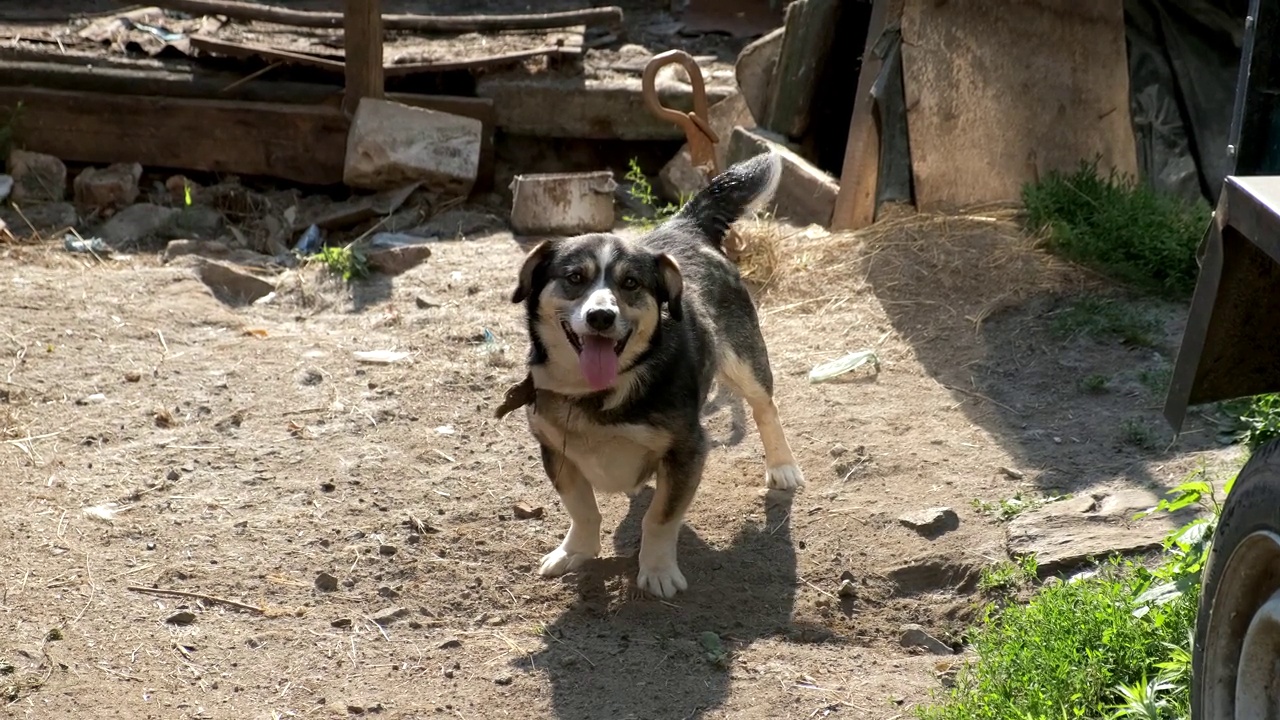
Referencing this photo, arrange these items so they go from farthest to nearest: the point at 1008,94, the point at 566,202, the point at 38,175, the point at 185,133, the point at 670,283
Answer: the point at 185,133 < the point at 38,175 < the point at 566,202 < the point at 1008,94 < the point at 670,283

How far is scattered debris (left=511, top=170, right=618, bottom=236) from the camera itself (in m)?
8.03

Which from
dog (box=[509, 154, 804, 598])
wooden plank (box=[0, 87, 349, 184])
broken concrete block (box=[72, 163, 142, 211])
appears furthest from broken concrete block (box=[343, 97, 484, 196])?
dog (box=[509, 154, 804, 598])

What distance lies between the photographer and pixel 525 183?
26.5 ft

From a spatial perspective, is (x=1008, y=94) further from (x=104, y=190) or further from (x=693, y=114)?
(x=104, y=190)

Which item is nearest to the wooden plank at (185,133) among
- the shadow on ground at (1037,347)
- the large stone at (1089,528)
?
the shadow on ground at (1037,347)

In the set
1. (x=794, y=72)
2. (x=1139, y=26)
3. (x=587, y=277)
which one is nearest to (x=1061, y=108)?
(x=1139, y=26)

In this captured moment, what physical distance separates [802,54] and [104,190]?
15.3 ft

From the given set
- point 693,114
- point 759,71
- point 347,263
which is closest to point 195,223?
point 347,263

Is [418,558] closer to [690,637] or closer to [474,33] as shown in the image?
[690,637]

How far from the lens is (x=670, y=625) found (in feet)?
14.6

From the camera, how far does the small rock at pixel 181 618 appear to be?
4359 millimetres

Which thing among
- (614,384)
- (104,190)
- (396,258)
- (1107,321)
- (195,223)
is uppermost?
(614,384)

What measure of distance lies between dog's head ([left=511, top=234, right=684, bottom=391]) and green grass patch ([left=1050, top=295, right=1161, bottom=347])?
257 centimetres

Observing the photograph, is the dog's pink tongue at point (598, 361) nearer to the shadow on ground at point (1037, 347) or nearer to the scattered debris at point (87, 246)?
the shadow on ground at point (1037, 347)
